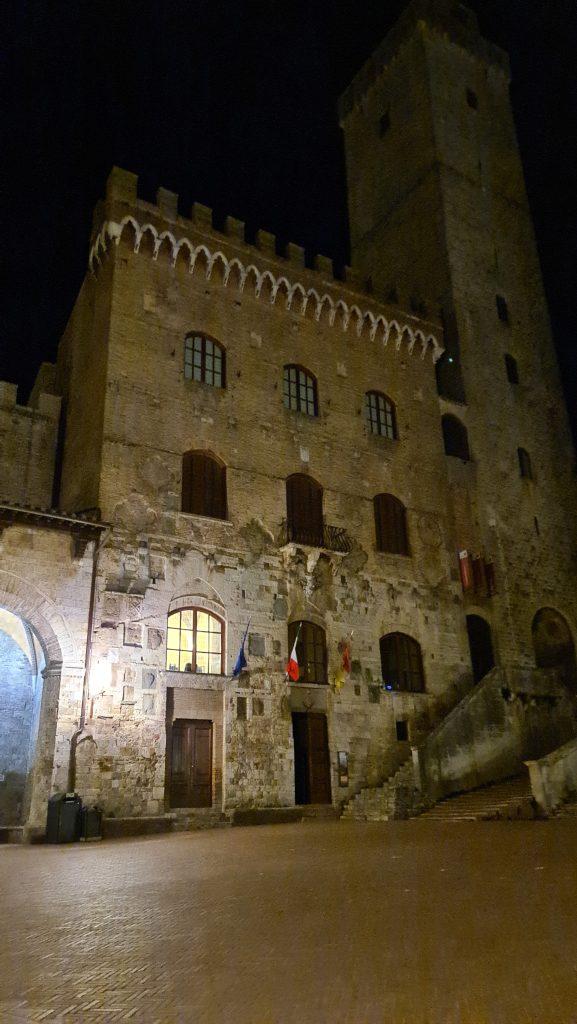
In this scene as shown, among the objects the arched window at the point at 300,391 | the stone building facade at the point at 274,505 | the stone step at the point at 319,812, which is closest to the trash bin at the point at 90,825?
the stone building facade at the point at 274,505

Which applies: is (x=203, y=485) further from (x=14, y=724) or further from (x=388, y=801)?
(x=388, y=801)

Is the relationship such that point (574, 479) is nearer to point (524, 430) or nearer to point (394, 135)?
point (524, 430)

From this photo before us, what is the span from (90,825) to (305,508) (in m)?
10.4

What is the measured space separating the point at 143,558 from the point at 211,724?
14.5 feet

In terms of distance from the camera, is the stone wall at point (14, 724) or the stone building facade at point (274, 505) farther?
the stone wall at point (14, 724)

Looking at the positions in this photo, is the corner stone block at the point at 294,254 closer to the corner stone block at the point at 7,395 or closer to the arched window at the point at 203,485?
the arched window at the point at 203,485

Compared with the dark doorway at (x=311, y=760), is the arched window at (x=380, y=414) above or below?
above

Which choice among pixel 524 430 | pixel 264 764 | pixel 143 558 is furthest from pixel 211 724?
pixel 524 430

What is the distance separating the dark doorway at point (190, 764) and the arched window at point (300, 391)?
32.9 ft

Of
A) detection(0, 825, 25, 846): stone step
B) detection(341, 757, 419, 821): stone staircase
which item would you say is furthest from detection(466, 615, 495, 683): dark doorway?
detection(0, 825, 25, 846): stone step

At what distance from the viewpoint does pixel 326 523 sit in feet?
69.6

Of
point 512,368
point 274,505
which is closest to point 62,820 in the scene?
point 274,505

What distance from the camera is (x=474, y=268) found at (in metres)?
28.8

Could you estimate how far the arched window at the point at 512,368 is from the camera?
28453 mm
